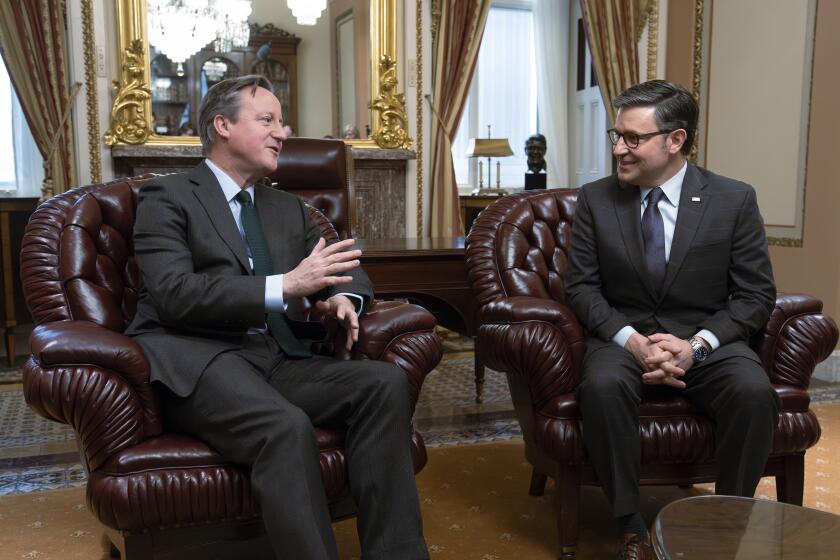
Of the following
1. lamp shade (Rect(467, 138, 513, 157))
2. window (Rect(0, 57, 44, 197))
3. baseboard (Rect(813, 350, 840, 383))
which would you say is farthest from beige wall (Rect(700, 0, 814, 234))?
window (Rect(0, 57, 44, 197))

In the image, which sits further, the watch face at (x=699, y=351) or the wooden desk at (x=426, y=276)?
the wooden desk at (x=426, y=276)

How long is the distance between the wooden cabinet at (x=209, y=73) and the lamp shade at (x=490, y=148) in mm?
1465

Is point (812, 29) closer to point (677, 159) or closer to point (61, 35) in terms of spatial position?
point (677, 159)

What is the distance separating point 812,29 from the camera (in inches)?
174

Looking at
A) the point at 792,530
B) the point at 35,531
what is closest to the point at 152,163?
the point at 35,531

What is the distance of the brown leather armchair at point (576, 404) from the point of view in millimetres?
2092

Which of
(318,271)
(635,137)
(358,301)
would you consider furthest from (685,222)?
(318,271)

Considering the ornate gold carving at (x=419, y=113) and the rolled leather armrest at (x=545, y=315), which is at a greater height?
the ornate gold carving at (x=419, y=113)

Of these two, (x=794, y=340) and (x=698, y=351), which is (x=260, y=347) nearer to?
(x=698, y=351)

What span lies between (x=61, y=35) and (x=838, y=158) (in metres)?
4.56

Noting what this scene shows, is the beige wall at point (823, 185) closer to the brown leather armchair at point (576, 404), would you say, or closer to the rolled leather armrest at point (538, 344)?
the brown leather armchair at point (576, 404)

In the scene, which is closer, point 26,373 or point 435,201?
point 26,373

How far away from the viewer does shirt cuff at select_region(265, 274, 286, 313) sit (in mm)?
1846

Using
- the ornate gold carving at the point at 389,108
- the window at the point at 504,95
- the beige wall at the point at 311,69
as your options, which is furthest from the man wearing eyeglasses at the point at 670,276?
the window at the point at 504,95
